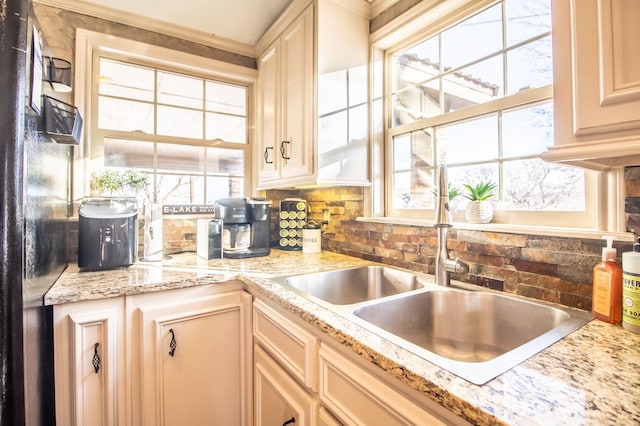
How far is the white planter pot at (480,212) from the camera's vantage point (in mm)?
1231

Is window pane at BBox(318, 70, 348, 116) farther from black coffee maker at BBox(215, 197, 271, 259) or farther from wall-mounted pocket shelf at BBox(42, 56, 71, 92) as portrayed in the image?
wall-mounted pocket shelf at BBox(42, 56, 71, 92)

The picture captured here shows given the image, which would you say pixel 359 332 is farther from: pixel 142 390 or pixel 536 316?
pixel 142 390

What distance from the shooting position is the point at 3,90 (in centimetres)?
76

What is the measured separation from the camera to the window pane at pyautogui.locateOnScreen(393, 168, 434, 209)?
156cm

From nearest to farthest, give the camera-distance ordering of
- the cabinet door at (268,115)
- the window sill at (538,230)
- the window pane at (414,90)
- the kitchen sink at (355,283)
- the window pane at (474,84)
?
the window sill at (538,230) < the window pane at (474,84) < the kitchen sink at (355,283) < the window pane at (414,90) < the cabinet door at (268,115)

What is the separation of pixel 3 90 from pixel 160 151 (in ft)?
4.24

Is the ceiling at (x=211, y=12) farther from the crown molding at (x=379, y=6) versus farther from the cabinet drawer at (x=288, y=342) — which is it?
the cabinet drawer at (x=288, y=342)

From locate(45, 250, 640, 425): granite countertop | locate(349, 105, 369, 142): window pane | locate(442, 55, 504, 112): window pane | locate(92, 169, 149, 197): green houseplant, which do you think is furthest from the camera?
locate(92, 169, 149, 197): green houseplant

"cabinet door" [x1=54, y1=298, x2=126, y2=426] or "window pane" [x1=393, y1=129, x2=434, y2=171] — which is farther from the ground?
"window pane" [x1=393, y1=129, x2=434, y2=171]

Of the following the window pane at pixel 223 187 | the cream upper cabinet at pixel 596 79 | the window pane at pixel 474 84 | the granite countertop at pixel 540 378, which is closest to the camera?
the granite countertop at pixel 540 378

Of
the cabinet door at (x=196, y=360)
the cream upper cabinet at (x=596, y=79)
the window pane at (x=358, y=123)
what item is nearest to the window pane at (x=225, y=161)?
the window pane at (x=358, y=123)

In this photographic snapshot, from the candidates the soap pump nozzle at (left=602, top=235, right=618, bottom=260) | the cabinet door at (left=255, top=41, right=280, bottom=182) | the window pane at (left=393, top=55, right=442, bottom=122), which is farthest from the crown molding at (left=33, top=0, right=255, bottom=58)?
the soap pump nozzle at (left=602, top=235, right=618, bottom=260)

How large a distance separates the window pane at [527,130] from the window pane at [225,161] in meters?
1.72

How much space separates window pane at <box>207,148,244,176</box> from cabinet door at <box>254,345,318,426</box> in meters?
1.34
